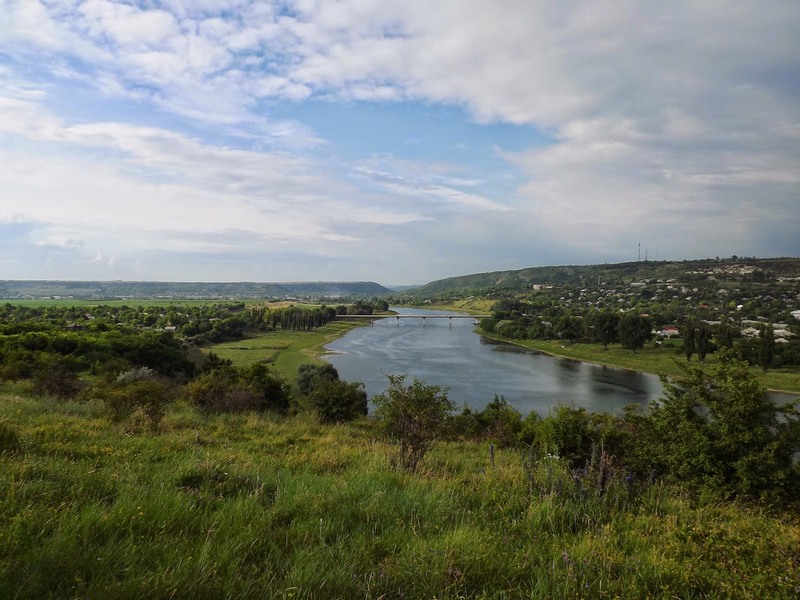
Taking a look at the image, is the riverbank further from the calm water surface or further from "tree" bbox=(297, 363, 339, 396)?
"tree" bbox=(297, 363, 339, 396)

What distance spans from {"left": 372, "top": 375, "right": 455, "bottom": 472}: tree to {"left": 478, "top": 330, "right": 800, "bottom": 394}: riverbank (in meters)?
41.8

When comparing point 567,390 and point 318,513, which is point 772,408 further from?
point 567,390

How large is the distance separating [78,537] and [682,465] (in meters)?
11.0

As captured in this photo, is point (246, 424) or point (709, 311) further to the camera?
point (709, 311)

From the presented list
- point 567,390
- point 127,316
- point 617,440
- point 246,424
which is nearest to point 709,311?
point 567,390

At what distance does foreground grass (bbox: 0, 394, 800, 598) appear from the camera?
2.23 metres

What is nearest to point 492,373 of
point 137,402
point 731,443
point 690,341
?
point 690,341

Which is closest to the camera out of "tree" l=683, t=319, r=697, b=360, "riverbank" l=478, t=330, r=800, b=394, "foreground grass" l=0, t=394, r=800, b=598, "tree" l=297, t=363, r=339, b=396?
"foreground grass" l=0, t=394, r=800, b=598

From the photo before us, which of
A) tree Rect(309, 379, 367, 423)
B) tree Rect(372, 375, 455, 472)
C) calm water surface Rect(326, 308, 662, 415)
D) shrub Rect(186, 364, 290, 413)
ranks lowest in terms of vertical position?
calm water surface Rect(326, 308, 662, 415)

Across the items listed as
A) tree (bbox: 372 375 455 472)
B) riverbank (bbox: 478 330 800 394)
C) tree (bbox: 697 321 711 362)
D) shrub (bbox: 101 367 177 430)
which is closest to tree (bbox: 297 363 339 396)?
shrub (bbox: 101 367 177 430)

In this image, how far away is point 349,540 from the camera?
2975 mm

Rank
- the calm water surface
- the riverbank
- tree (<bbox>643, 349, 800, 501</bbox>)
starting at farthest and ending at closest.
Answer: the riverbank, the calm water surface, tree (<bbox>643, 349, 800, 501</bbox>)

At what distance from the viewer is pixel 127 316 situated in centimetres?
8594

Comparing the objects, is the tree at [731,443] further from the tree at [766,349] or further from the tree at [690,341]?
the tree at [690,341]
